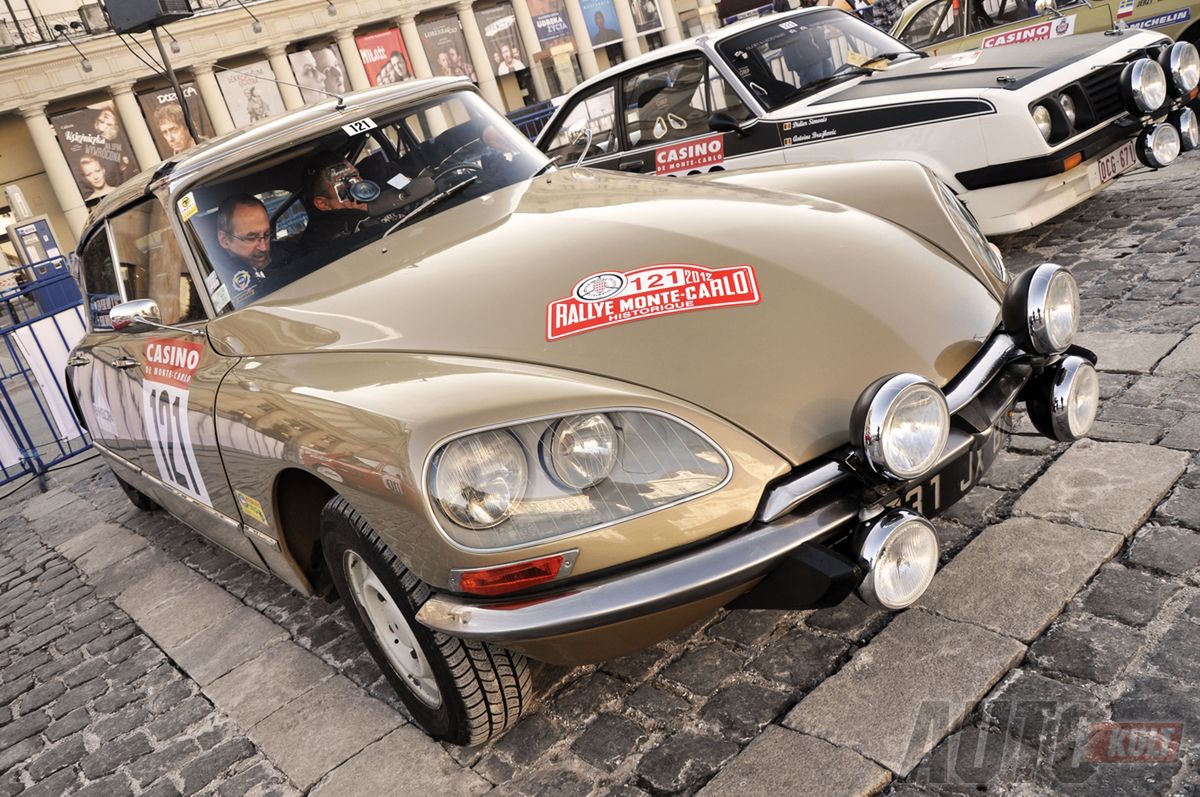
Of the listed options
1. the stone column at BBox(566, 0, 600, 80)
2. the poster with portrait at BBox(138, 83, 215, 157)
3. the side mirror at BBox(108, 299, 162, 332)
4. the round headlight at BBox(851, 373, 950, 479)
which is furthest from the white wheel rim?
the stone column at BBox(566, 0, 600, 80)

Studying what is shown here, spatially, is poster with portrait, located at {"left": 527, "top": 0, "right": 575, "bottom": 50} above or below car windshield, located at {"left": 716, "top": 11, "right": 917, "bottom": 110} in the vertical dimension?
above

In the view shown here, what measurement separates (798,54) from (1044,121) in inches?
68.4

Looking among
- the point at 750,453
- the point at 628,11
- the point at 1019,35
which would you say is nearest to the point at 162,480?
the point at 750,453

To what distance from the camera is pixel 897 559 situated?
6.95 feet

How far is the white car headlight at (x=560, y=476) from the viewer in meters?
2.05

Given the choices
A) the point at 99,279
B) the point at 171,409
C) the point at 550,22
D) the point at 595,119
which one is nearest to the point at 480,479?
the point at 171,409

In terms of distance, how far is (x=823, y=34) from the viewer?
6.36 meters

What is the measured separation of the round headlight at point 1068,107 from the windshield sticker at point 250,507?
4.62m

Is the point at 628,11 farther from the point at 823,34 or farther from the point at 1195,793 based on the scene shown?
the point at 1195,793

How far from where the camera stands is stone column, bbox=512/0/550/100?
45719 mm

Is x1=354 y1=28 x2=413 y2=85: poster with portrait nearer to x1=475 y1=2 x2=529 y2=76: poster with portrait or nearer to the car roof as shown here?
x1=475 y1=2 x2=529 y2=76: poster with portrait

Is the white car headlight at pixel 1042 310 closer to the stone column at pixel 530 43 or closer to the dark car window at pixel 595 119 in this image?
the dark car window at pixel 595 119

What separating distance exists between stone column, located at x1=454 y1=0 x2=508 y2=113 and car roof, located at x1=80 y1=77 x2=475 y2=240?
138ft

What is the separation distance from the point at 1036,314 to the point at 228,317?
8.17ft
